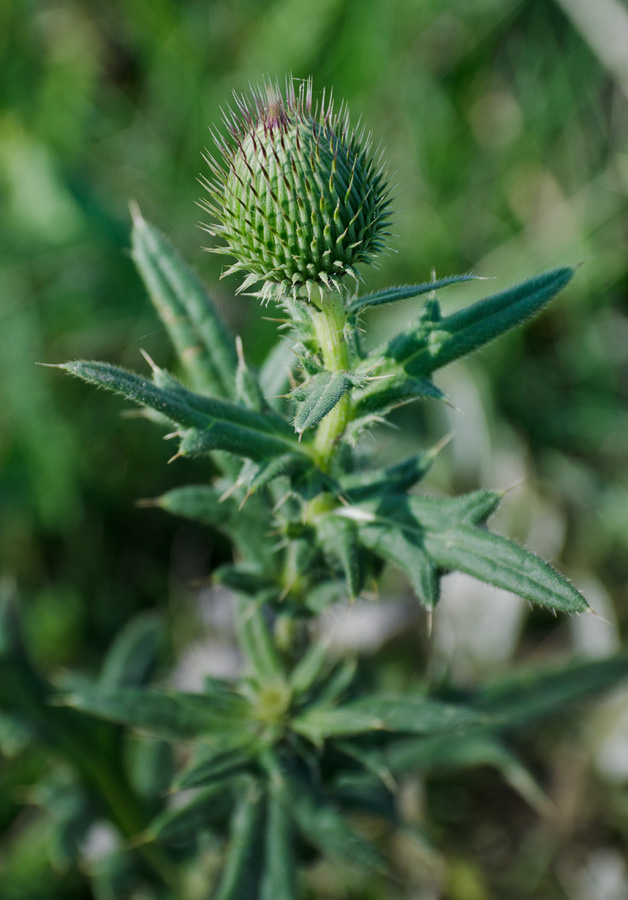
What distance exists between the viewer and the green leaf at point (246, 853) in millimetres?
2598

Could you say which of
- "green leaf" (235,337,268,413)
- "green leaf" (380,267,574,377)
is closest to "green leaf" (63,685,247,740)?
"green leaf" (235,337,268,413)

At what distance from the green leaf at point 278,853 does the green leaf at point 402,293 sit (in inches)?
63.9

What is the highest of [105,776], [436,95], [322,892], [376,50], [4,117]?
[4,117]

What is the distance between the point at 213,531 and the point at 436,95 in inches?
130

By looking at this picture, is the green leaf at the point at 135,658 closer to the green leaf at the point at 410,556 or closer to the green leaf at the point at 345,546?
the green leaf at the point at 345,546

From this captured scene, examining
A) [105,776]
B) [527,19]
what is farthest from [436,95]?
[105,776]

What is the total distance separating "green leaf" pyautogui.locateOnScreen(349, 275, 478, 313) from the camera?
1.72 meters

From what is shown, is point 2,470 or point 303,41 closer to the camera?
point 2,470

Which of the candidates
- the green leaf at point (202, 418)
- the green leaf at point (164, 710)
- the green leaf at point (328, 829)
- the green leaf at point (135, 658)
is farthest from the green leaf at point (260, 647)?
the green leaf at point (135, 658)

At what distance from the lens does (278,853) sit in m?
2.62

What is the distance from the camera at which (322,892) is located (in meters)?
3.76

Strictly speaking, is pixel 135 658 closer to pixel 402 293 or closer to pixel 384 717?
pixel 384 717

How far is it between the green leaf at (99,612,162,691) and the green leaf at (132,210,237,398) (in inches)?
55.4

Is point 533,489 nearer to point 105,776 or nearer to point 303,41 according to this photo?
point 105,776
